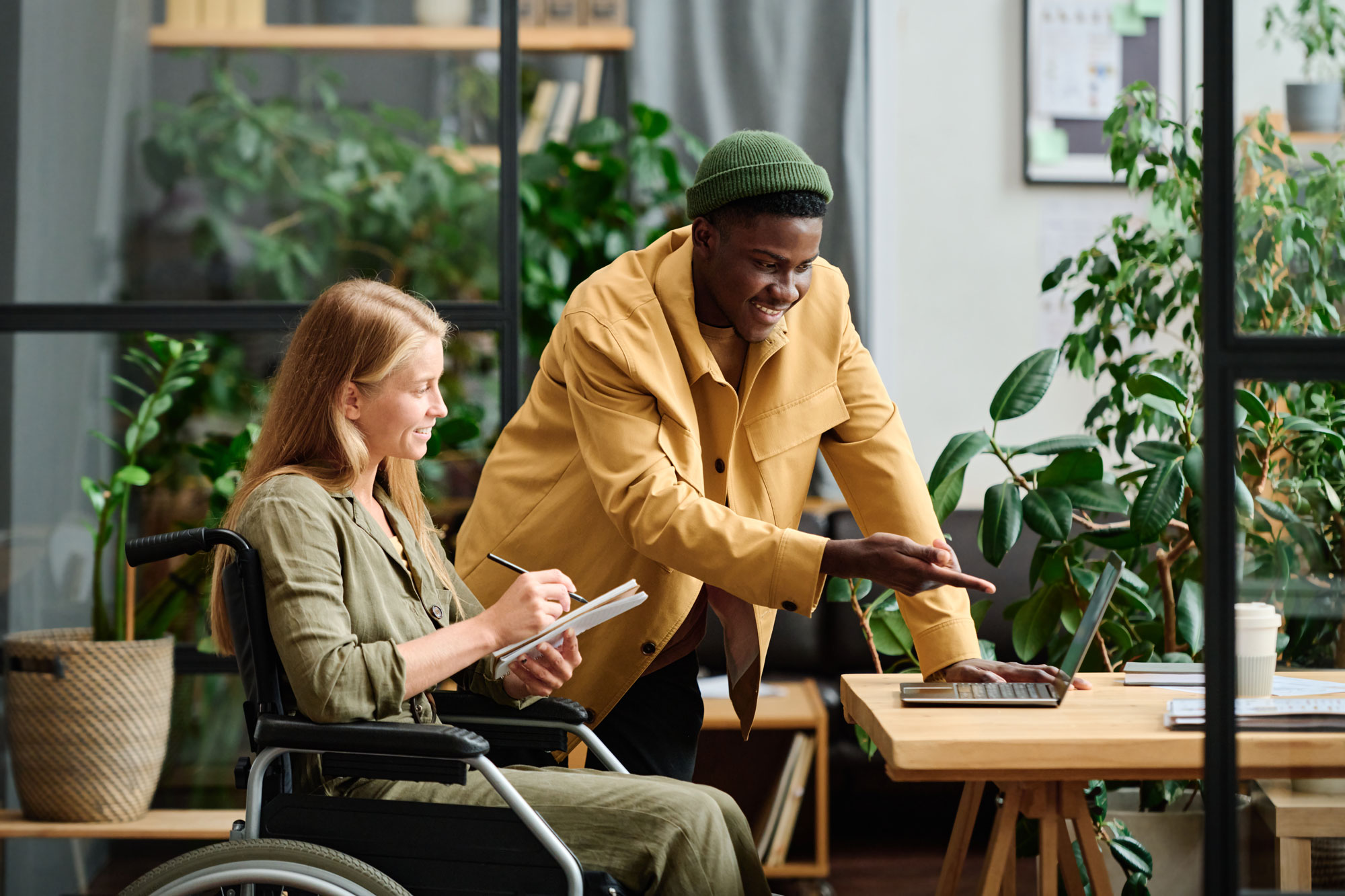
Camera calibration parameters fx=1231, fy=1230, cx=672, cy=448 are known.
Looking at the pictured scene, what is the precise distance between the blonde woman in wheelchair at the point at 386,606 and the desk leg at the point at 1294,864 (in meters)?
0.56

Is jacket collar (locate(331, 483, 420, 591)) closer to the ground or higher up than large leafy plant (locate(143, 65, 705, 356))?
closer to the ground

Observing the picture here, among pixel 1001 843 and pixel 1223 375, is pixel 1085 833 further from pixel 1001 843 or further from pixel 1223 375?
pixel 1223 375

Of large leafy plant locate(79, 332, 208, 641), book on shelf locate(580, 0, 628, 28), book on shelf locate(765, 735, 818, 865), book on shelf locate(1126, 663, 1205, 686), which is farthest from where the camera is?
book on shelf locate(580, 0, 628, 28)

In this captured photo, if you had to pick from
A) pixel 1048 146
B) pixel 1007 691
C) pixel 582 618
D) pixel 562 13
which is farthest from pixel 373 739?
pixel 1048 146

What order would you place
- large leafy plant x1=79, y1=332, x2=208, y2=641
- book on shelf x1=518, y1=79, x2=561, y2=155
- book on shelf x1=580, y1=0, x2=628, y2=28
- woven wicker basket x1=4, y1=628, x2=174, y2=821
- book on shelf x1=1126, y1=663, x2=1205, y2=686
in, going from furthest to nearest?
book on shelf x1=580, y1=0, x2=628, y2=28
book on shelf x1=518, y1=79, x2=561, y2=155
large leafy plant x1=79, y1=332, x2=208, y2=641
woven wicker basket x1=4, y1=628, x2=174, y2=821
book on shelf x1=1126, y1=663, x2=1205, y2=686

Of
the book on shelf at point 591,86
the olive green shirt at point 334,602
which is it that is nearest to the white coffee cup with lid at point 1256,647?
the olive green shirt at point 334,602

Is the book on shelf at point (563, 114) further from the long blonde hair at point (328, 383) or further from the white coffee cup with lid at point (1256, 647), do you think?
the white coffee cup with lid at point (1256, 647)

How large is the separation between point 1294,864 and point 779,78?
2.93m

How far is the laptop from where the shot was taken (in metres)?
1.49

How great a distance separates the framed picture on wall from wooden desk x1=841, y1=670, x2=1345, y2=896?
2.47 meters

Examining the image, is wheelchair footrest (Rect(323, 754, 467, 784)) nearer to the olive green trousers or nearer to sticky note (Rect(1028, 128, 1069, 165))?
the olive green trousers

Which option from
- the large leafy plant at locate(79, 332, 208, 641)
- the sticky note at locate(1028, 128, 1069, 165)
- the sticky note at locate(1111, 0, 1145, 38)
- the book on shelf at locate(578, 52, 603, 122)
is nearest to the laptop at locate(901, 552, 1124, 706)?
the large leafy plant at locate(79, 332, 208, 641)

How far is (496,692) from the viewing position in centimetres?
162

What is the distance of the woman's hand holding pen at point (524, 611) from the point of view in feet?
4.62
